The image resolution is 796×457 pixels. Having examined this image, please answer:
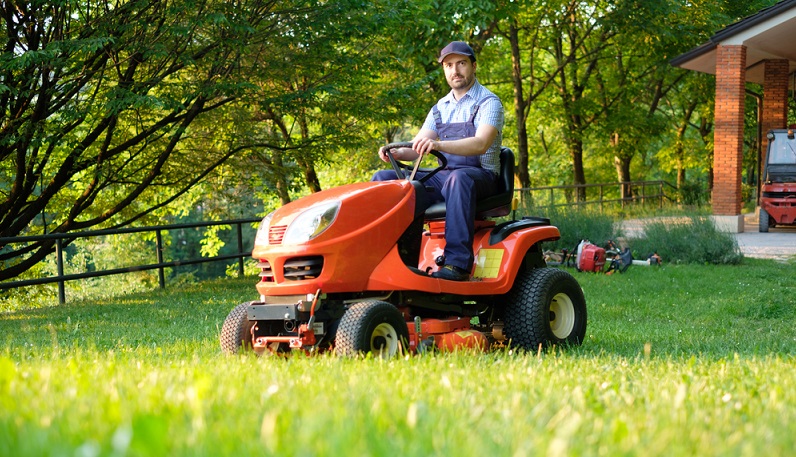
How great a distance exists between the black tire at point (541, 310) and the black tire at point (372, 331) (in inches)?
46.3

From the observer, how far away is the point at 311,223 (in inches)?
223

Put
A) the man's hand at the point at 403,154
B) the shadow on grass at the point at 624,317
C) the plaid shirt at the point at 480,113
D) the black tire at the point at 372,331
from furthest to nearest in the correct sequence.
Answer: the shadow on grass at the point at 624,317
the man's hand at the point at 403,154
the plaid shirt at the point at 480,113
the black tire at the point at 372,331

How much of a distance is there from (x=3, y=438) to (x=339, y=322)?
3.33 m

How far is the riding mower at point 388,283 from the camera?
561 cm

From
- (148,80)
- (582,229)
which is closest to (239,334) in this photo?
(148,80)

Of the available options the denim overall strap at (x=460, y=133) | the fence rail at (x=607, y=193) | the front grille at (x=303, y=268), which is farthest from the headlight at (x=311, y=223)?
the fence rail at (x=607, y=193)

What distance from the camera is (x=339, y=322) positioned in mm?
5582

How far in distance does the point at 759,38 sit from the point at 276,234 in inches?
719

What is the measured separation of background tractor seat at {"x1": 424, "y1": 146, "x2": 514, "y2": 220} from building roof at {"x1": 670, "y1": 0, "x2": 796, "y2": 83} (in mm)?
15511

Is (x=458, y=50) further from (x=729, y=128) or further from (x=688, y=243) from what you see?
(x=729, y=128)

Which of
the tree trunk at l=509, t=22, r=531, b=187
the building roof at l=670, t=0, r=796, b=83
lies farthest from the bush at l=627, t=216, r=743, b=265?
the tree trunk at l=509, t=22, r=531, b=187

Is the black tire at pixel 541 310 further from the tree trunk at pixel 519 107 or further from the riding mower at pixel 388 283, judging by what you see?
the tree trunk at pixel 519 107

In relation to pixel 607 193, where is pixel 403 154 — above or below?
above

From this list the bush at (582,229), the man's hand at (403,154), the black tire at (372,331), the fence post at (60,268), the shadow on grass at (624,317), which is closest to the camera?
the black tire at (372,331)
